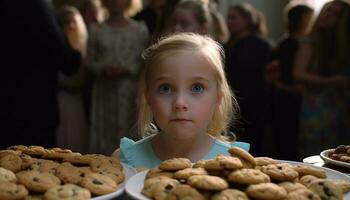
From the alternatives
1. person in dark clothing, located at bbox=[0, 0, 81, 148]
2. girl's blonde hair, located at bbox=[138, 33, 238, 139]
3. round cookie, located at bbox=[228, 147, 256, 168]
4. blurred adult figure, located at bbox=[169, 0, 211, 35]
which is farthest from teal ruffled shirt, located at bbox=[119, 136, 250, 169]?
blurred adult figure, located at bbox=[169, 0, 211, 35]

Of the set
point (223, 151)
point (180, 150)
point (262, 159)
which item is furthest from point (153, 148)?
point (262, 159)

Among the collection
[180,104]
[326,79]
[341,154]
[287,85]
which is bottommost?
[287,85]

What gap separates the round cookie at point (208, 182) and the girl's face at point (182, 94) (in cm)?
40

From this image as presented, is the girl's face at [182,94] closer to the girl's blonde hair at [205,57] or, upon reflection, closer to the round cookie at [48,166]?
the girl's blonde hair at [205,57]

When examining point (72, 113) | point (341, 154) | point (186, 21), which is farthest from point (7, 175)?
point (72, 113)

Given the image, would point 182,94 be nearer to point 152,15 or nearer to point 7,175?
point 7,175

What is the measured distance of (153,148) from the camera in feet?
4.78

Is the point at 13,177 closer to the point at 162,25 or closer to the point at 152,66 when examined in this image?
the point at 152,66

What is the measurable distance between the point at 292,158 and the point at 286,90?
504mm

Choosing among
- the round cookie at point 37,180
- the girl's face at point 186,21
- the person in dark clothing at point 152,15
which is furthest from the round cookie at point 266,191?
the person in dark clothing at point 152,15

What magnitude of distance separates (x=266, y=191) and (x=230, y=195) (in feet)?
0.18

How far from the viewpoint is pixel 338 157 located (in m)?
1.19

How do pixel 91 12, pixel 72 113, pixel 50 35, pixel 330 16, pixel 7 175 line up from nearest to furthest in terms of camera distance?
pixel 7 175, pixel 50 35, pixel 330 16, pixel 72 113, pixel 91 12

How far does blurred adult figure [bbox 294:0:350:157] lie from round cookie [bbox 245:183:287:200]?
242cm
